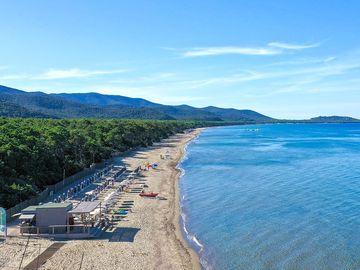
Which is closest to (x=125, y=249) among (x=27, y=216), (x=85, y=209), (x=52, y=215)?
(x=85, y=209)

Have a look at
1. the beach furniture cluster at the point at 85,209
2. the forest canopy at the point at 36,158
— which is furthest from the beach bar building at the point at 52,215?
the forest canopy at the point at 36,158

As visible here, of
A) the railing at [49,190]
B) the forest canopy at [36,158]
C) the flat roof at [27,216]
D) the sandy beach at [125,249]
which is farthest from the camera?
the forest canopy at [36,158]

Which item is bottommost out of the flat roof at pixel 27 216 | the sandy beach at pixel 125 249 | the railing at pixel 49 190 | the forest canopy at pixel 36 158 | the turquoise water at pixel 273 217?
the sandy beach at pixel 125 249

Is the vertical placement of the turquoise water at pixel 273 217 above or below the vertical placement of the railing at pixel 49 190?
below

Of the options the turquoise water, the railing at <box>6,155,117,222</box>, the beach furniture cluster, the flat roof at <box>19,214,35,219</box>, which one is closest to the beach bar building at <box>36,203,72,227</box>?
the beach furniture cluster

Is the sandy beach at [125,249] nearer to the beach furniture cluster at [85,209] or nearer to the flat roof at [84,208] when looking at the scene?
the beach furniture cluster at [85,209]

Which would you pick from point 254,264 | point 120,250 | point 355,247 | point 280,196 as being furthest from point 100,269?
point 280,196

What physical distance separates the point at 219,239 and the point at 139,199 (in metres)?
14.0

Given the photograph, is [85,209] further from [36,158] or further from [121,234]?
[36,158]

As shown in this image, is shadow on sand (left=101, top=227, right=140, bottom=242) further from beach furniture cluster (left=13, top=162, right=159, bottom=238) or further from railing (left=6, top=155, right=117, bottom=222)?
railing (left=6, top=155, right=117, bottom=222)

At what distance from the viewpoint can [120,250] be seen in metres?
25.6

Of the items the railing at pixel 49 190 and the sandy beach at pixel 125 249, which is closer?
the sandy beach at pixel 125 249

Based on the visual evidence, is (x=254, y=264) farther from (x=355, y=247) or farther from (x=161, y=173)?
(x=161, y=173)

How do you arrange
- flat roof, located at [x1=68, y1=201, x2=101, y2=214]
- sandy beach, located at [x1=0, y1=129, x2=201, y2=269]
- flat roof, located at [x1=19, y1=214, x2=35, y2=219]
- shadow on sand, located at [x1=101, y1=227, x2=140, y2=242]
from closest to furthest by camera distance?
sandy beach, located at [x1=0, y1=129, x2=201, y2=269] < flat roof, located at [x1=19, y1=214, x2=35, y2=219] < shadow on sand, located at [x1=101, y1=227, x2=140, y2=242] < flat roof, located at [x1=68, y1=201, x2=101, y2=214]
